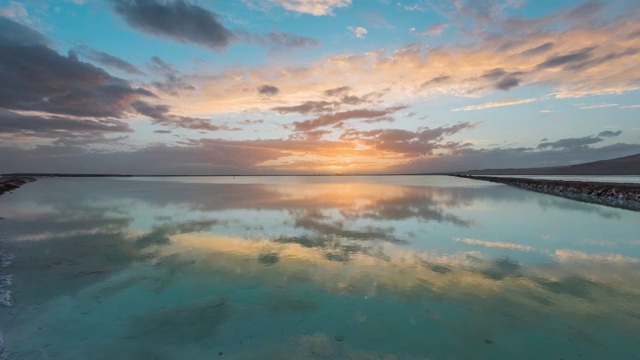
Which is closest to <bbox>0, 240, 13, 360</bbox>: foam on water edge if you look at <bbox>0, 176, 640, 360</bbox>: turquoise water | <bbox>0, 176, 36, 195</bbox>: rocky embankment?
<bbox>0, 176, 640, 360</bbox>: turquoise water

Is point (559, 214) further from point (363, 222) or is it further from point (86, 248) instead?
point (86, 248)

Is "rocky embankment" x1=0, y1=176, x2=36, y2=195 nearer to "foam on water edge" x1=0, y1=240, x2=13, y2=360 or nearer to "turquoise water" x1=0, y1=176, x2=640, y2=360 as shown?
"foam on water edge" x1=0, y1=240, x2=13, y2=360

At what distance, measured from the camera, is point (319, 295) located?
8117mm

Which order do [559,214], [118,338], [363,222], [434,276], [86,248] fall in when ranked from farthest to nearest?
[559,214]
[363,222]
[86,248]
[434,276]
[118,338]

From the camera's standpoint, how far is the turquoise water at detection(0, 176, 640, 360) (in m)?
5.83

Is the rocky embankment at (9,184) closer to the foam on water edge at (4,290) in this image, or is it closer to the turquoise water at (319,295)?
the foam on water edge at (4,290)

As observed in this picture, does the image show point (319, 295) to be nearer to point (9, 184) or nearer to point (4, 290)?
point (4, 290)

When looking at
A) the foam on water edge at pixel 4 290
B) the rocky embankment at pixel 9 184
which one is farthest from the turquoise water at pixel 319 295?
the rocky embankment at pixel 9 184

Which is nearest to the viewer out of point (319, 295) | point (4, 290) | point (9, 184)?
point (319, 295)

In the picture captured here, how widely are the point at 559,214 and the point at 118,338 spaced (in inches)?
1044

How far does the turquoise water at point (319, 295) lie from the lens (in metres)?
5.83

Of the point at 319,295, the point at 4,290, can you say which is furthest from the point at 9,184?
the point at 319,295

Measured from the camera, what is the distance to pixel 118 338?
19.9 ft

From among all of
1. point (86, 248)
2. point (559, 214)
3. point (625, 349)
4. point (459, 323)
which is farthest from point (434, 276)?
point (559, 214)
